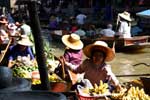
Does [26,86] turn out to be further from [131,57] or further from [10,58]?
[131,57]

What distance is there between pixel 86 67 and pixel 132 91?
81 centimetres

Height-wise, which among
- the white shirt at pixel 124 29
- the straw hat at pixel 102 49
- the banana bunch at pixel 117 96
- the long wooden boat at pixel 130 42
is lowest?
the long wooden boat at pixel 130 42

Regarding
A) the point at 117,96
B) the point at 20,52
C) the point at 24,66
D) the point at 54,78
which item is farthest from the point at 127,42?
the point at 117,96

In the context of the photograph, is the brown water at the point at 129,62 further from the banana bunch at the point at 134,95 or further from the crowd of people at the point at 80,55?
the banana bunch at the point at 134,95

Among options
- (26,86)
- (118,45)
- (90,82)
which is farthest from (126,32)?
(26,86)

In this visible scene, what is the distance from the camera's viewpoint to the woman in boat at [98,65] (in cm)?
619

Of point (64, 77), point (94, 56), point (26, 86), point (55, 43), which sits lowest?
point (55, 43)

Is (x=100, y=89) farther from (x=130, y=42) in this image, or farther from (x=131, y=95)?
(x=130, y=42)

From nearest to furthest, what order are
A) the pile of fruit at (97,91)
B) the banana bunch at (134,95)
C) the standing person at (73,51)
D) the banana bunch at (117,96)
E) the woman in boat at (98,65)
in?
the banana bunch at (134,95), the banana bunch at (117,96), the pile of fruit at (97,91), the woman in boat at (98,65), the standing person at (73,51)

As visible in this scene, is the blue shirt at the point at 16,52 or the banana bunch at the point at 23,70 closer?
the banana bunch at the point at 23,70

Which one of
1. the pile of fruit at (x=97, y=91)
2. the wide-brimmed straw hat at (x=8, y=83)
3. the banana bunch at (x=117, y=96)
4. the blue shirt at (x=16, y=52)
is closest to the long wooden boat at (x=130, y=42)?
the blue shirt at (x=16, y=52)

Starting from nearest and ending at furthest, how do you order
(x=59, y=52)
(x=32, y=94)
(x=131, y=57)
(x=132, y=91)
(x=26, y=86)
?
(x=32, y=94) < (x=26, y=86) < (x=132, y=91) < (x=131, y=57) < (x=59, y=52)

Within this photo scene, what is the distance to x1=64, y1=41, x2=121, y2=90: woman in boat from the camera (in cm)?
619

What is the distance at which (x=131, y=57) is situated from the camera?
14719mm
